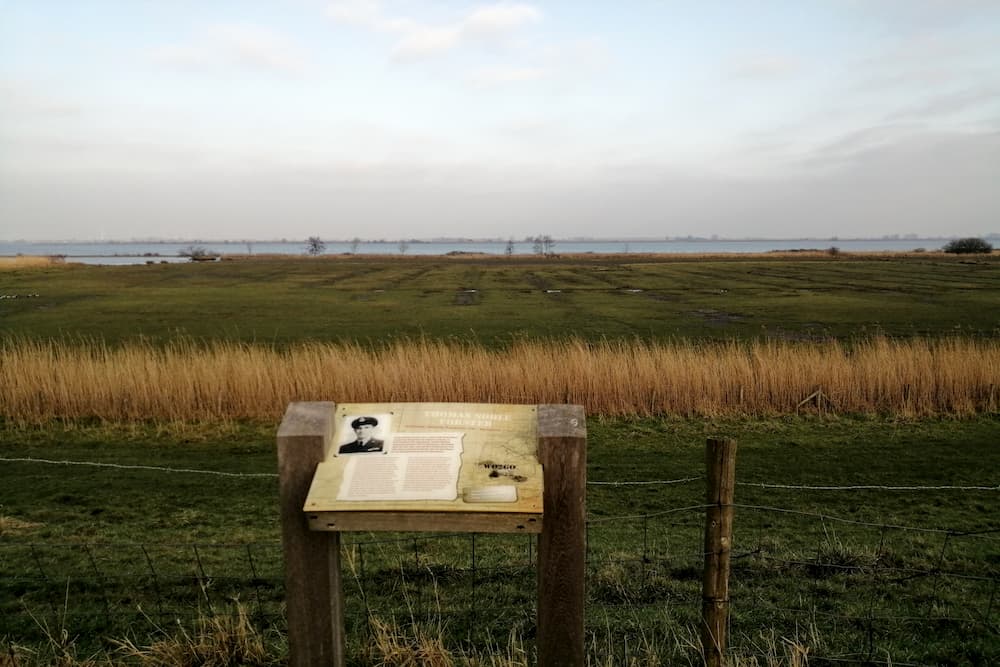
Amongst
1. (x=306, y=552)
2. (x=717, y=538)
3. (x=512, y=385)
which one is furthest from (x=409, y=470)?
(x=512, y=385)

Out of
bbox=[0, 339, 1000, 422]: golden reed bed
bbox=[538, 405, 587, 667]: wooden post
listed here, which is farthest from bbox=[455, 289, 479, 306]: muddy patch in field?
bbox=[538, 405, 587, 667]: wooden post

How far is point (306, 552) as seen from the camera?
2.68 m

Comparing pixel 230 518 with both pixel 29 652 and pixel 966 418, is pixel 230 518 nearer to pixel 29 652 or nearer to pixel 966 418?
pixel 29 652

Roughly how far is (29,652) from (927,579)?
5849 mm

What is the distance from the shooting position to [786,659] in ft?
12.3

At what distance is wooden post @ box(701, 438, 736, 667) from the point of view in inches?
123

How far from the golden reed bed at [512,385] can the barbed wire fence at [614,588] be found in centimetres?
472

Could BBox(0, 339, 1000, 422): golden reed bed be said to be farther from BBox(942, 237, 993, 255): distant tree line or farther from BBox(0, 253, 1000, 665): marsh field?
BBox(942, 237, 993, 255): distant tree line

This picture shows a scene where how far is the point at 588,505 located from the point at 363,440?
446 cm

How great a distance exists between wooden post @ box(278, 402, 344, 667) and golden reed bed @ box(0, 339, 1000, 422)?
7.66 m

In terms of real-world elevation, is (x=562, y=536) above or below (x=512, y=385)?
above

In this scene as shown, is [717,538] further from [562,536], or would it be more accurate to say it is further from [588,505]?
[588,505]

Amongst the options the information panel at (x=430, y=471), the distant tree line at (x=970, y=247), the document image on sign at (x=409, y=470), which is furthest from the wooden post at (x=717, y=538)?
the distant tree line at (x=970, y=247)

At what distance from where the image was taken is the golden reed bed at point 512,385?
1055 centimetres
